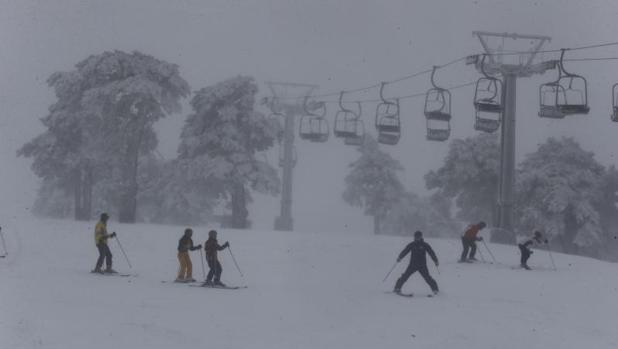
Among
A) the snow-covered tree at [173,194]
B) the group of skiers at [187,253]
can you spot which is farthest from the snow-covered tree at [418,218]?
the group of skiers at [187,253]

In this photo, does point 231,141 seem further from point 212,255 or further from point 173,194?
point 212,255

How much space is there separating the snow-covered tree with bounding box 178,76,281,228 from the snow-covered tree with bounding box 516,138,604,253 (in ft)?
61.8

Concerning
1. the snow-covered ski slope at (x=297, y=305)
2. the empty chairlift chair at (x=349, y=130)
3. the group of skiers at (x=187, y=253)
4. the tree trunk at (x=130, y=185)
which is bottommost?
the snow-covered ski slope at (x=297, y=305)

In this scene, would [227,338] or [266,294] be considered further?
[266,294]

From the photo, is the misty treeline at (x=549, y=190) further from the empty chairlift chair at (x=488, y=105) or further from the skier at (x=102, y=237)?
the skier at (x=102, y=237)

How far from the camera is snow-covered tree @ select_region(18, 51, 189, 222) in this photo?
43.9m

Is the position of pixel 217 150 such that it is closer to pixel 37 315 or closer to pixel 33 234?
pixel 33 234

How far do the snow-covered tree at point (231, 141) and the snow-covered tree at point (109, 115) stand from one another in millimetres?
3022

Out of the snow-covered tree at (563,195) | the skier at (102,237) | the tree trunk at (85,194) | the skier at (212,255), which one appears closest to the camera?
the skier at (212,255)

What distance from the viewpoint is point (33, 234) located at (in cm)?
3316

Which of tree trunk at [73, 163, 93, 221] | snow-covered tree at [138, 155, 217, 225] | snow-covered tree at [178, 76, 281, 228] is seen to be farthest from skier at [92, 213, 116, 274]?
tree trunk at [73, 163, 93, 221]

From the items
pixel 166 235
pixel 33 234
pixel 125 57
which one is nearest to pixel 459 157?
pixel 125 57

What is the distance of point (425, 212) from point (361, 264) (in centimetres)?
5209

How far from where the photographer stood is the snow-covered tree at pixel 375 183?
70625mm
